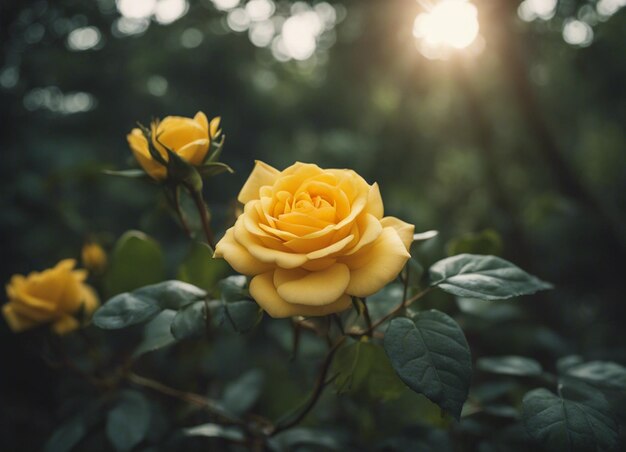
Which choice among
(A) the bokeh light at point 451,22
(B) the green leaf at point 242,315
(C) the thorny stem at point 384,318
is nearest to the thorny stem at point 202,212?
(B) the green leaf at point 242,315

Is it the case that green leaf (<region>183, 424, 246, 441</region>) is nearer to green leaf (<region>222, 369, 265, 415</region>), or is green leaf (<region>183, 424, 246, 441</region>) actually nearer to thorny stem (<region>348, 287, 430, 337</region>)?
green leaf (<region>222, 369, 265, 415</region>)

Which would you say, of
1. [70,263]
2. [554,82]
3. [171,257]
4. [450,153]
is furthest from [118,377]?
[554,82]

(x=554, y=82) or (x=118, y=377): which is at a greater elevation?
(x=554, y=82)

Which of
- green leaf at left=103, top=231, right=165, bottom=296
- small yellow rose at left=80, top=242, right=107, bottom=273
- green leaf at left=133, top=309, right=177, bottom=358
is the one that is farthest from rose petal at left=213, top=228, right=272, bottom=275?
Answer: small yellow rose at left=80, top=242, right=107, bottom=273

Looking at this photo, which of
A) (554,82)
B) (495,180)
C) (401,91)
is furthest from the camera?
(554,82)

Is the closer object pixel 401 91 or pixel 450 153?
pixel 401 91

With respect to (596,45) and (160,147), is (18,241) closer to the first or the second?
(160,147)

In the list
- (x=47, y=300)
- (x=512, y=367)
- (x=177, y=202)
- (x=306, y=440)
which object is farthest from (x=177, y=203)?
(x=512, y=367)

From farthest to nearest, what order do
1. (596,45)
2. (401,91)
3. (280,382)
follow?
(401,91), (596,45), (280,382)

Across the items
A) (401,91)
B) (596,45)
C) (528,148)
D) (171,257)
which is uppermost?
(596,45)
